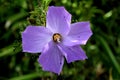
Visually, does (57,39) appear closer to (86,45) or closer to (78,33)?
(78,33)

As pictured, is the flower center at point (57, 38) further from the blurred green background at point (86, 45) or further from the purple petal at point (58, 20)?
the blurred green background at point (86, 45)

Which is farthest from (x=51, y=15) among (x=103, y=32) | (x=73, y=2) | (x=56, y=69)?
(x=103, y=32)

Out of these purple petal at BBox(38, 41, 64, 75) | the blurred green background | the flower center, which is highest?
the flower center

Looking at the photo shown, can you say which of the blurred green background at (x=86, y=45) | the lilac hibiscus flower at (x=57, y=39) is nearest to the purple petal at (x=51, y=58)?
the lilac hibiscus flower at (x=57, y=39)

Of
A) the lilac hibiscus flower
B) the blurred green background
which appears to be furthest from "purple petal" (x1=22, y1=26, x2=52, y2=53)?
the blurred green background

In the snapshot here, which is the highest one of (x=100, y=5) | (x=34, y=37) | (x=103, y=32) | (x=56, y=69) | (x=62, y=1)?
(x=34, y=37)

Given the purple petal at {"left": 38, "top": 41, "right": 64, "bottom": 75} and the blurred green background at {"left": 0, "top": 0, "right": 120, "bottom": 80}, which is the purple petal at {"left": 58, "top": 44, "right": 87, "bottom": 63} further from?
the blurred green background at {"left": 0, "top": 0, "right": 120, "bottom": 80}

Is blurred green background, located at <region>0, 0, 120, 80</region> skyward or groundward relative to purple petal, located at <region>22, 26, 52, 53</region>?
groundward

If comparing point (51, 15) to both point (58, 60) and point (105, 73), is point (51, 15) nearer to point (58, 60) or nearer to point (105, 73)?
point (58, 60)
